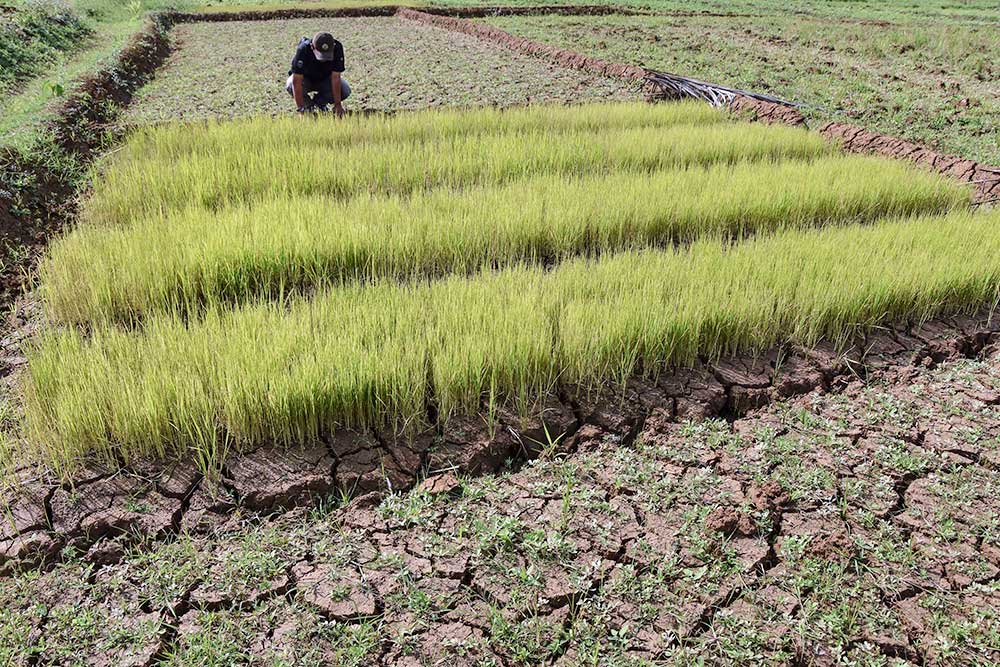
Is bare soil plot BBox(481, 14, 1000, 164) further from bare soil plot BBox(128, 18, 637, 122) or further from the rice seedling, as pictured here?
the rice seedling

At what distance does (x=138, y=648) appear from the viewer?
53.5 inches

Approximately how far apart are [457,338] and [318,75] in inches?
172

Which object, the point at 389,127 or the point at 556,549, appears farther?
the point at 389,127

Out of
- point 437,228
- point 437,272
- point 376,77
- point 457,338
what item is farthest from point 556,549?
point 376,77

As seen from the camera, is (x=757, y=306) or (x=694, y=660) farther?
(x=757, y=306)

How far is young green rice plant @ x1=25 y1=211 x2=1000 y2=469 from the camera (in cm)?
189

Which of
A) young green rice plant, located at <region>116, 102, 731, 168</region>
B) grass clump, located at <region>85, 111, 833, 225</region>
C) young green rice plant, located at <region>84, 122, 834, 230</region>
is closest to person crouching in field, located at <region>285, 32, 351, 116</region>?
young green rice plant, located at <region>116, 102, 731, 168</region>

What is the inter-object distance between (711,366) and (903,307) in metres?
0.94

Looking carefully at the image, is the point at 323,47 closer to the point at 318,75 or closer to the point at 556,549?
the point at 318,75

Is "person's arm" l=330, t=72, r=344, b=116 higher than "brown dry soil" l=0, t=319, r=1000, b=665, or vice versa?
"person's arm" l=330, t=72, r=344, b=116

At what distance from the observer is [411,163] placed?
13.8 feet

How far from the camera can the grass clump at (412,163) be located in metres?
3.66

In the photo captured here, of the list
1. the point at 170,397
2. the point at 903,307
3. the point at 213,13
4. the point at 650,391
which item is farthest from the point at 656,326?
the point at 213,13

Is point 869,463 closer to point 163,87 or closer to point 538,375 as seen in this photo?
point 538,375
